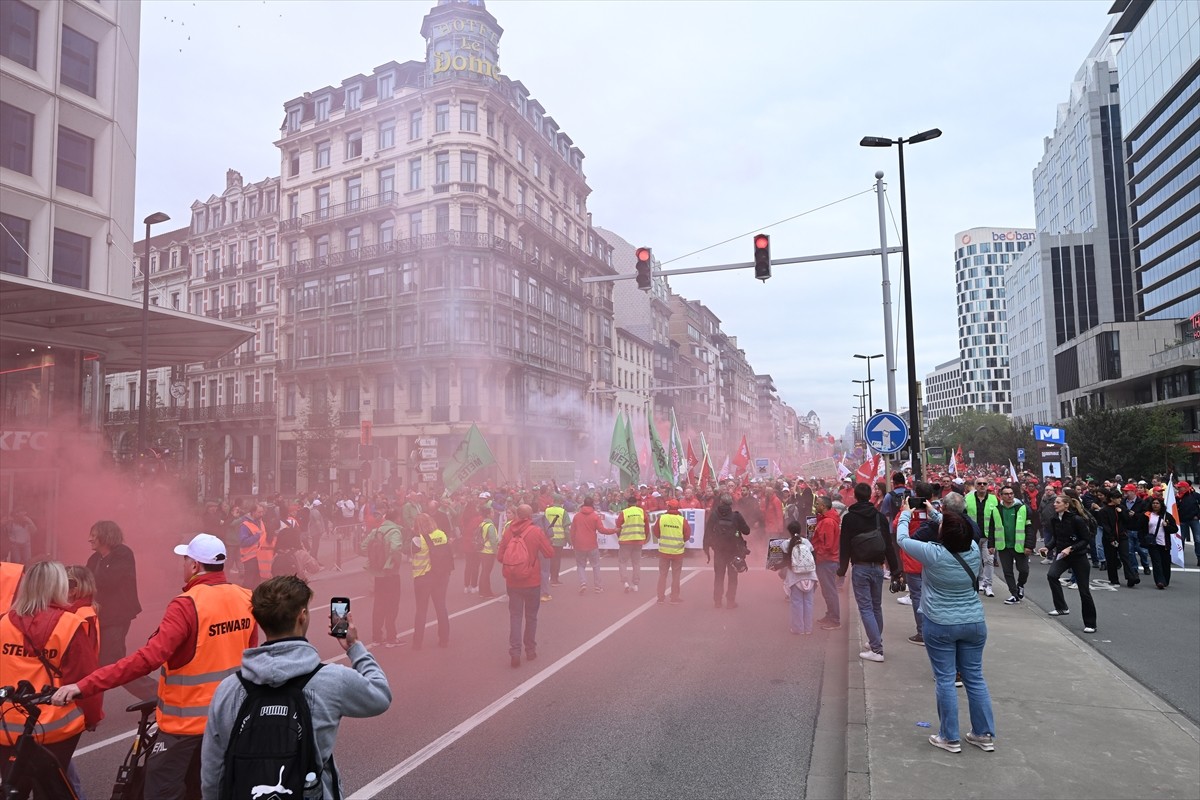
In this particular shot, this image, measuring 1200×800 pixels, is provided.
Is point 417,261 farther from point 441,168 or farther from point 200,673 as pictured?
point 200,673

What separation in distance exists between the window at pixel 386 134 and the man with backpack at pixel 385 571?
35.8 meters

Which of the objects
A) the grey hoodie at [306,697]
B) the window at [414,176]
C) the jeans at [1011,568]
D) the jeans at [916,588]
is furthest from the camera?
the window at [414,176]

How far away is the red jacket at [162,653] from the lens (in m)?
3.25

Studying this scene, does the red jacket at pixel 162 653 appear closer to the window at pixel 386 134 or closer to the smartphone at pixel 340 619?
the smartphone at pixel 340 619

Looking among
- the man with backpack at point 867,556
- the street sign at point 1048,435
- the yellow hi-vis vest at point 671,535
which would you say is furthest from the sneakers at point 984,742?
the street sign at point 1048,435

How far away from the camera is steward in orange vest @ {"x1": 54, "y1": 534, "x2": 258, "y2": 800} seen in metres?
3.48

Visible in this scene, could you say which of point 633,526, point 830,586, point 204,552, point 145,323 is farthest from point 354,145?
point 204,552

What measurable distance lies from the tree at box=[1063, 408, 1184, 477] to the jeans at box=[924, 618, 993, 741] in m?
40.8

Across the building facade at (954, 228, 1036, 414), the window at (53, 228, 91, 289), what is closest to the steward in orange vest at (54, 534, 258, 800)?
the window at (53, 228, 91, 289)

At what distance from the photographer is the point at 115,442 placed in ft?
155

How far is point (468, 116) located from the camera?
38.3 m

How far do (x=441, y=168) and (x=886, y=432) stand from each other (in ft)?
105

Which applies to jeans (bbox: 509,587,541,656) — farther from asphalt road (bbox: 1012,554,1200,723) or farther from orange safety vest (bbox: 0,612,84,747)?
asphalt road (bbox: 1012,554,1200,723)

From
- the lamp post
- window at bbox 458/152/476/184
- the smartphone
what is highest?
window at bbox 458/152/476/184
